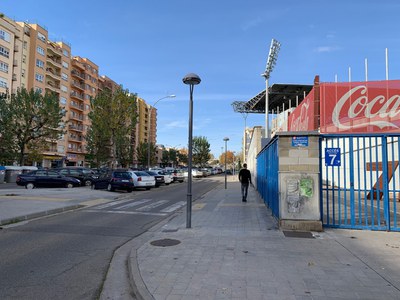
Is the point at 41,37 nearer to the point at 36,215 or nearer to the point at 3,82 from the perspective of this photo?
the point at 3,82

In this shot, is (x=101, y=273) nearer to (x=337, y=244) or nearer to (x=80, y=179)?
(x=337, y=244)

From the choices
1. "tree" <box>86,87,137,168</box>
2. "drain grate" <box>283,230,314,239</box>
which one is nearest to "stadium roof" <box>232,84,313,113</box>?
"tree" <box>86,87,137,168</box>

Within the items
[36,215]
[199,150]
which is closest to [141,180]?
[36,215]

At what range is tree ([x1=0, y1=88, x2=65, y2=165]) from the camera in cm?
3938

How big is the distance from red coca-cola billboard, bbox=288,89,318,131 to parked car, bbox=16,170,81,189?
17.5m

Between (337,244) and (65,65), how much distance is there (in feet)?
248

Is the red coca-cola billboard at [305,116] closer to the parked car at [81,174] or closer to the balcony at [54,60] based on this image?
the parked car at [81,174]

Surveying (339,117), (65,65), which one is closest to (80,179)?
(339,117)

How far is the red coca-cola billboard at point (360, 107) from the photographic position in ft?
62.5

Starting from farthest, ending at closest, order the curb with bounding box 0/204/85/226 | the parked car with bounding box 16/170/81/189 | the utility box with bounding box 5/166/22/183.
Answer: the utility box with bounding box 5/166/22/183 < the parked car with bounding box 16/170/81/189 < the curb with bounding box 0/204/85/226

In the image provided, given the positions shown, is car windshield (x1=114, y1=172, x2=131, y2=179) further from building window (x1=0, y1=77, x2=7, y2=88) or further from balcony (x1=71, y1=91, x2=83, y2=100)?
balcony (x1=71, y1=91, x2=83, y2=100)

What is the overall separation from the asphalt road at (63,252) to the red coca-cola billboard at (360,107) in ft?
45.1

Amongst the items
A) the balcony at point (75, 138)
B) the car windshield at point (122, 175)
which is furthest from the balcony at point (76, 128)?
the car windshield at point (122, 175)

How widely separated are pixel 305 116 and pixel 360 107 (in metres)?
3.94
